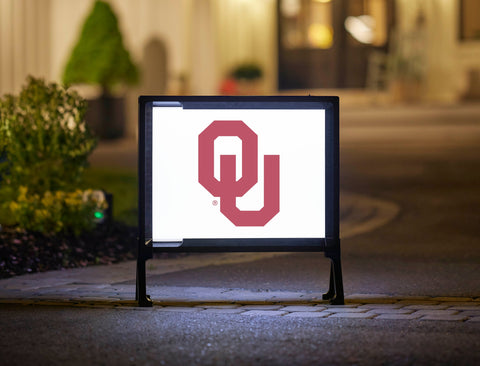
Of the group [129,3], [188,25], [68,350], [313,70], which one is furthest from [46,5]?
[68,350]

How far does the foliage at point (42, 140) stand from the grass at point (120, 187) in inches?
15.0

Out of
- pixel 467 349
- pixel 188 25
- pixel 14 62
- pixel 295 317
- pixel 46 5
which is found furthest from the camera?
pixel 188 25

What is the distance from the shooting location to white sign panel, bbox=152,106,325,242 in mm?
7016

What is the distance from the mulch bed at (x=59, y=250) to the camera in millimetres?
8469

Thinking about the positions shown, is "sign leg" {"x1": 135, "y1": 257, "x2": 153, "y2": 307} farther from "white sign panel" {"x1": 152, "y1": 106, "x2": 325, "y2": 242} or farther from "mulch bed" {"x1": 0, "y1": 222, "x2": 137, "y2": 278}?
"mulch bed" {"x1": 0, "y1": 222, "x2": 137, "y2": 278}

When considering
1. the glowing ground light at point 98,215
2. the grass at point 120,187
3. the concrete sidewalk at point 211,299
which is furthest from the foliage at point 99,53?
the concrete sidewalk at point 211,299

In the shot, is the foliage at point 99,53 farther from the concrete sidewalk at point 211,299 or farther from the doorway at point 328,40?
the concrete sidewalk at point 211,299

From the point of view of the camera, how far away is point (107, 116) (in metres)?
20.3

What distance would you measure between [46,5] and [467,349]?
53.6 ft

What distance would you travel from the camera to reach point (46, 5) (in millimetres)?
20672

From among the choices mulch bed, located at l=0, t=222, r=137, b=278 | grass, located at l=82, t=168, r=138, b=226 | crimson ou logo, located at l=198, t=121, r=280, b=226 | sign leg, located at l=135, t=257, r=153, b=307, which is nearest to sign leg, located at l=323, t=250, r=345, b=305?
crimson ou logo, located at l=198, t=121, r=280, b=226

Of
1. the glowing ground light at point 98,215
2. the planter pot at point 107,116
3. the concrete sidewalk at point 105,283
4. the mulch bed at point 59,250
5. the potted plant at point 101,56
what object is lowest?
the concrete sidewalk at point 105,283

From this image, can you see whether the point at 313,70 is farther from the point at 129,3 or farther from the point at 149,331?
the point at 149,331

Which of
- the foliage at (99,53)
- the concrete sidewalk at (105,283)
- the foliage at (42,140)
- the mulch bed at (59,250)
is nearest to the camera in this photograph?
the concrete sidewalk at (105,283)
